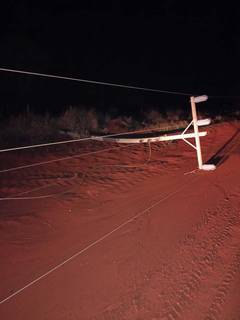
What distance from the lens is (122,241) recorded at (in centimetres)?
544

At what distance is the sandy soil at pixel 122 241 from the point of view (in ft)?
13.5

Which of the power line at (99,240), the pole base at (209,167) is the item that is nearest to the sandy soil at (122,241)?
the power line at (99,240)

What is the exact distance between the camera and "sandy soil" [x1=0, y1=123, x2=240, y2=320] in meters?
4.11

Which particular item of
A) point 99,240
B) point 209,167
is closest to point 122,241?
point 99,240

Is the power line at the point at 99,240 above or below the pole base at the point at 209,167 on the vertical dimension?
below

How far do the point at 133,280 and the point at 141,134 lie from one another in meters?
9.04

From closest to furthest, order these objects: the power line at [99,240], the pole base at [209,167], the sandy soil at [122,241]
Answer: the sandy soil at [122,241], the power line at [99,240], the pole base at [209,167]

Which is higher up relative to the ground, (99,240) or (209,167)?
(209,167)

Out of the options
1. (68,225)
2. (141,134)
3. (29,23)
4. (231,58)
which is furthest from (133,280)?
(231,58)

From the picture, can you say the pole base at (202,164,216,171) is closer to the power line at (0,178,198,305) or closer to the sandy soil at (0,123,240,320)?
the sandy soil at (0,123,240,320)

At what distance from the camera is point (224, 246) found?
5.08 metres

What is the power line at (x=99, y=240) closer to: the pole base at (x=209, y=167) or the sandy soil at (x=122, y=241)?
the sandy soil at (x=122, y=241)

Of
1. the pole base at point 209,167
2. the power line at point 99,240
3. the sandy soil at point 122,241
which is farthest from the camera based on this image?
the pole base at point 209,167

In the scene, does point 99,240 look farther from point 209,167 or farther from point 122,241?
point 209,167
